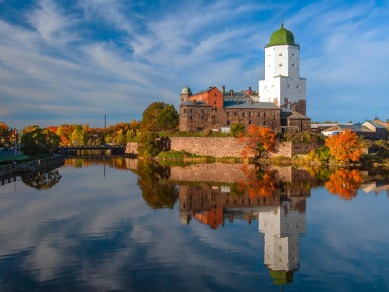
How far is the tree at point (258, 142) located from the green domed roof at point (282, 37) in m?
14.1

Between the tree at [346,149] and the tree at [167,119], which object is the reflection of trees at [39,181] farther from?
the tree at [167,119]

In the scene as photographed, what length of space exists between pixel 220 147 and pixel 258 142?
216 inches

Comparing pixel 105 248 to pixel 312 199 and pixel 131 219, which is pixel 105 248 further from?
pixel 312 199

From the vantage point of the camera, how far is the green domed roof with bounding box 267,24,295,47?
183 feet

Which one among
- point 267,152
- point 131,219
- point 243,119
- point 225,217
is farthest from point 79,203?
point 243,119

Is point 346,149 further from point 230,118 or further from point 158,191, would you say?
point 158,191

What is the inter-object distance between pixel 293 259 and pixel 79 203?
38.2 ft

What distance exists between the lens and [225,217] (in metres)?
16.8

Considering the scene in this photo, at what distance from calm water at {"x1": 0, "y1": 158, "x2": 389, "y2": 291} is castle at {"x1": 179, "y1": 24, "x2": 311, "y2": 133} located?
29017 millimetres

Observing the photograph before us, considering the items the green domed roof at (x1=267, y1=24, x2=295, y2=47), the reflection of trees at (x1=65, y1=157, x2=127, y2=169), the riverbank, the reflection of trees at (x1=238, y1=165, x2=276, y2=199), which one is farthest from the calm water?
the green domed roof at (x1=267, y1=24, x2=295, y2=47)

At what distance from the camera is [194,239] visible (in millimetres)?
13164

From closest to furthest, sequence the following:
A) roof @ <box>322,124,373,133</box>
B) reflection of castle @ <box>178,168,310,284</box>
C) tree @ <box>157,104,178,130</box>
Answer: reflection of castle @ <box>178,168,310,284</box> → roof @ <box>322,124,373,133</box> → tree @ <box>157,104,178,130</box>

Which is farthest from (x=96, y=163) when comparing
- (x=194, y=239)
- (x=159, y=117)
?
(x=194, y=239)

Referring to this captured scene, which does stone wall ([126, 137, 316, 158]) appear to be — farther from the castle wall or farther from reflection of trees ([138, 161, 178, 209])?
reflection of trees ([138, 161, 178, 209])
